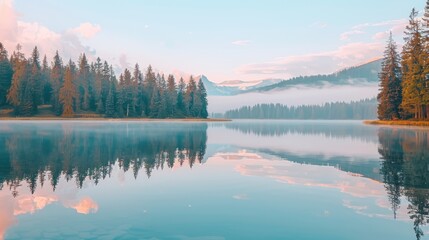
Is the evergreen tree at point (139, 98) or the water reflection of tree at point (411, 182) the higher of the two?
the evergreen tree at point (139, 98)

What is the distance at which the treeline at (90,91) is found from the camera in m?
123

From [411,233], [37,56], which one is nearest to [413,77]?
[411,233]

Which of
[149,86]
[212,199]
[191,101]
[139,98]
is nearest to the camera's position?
[212,199]

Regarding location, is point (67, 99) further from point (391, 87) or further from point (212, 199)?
point (212, 199)

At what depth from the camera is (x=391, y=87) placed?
272 ft

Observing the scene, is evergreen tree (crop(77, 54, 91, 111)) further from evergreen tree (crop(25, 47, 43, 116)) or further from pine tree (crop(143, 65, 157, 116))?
pine tree (crop(143, 65, 157, 116))

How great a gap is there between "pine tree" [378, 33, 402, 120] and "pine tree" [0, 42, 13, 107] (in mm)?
117239

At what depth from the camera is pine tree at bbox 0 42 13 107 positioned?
12398 cm

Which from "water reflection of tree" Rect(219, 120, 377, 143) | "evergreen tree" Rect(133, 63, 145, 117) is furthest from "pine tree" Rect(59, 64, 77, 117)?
"water reflection of tree" Rect(219, 120, 377, 143)

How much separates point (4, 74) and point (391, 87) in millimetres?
124089

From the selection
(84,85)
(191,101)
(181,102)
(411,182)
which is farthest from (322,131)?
(84,85)

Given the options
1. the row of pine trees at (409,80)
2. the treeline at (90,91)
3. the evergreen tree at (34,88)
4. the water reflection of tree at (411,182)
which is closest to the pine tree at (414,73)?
the row of pine trees at (409,80)

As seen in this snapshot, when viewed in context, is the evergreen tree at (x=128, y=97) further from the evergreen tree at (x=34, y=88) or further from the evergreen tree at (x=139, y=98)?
the evergreen tree at (x=34, y=88)

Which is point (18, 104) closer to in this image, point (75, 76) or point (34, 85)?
point (34, 85)
